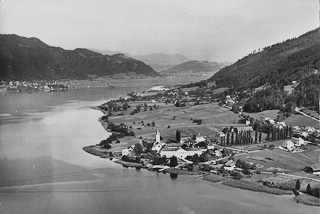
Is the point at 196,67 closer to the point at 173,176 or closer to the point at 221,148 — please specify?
the point at 221,148

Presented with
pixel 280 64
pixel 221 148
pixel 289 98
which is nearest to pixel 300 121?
pixel 289 98

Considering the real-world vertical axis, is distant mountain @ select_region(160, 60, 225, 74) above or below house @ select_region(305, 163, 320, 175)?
above

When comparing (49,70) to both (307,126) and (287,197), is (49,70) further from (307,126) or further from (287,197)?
(287,197)

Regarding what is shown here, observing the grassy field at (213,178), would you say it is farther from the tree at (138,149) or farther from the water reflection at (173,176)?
the tree at (138,149)

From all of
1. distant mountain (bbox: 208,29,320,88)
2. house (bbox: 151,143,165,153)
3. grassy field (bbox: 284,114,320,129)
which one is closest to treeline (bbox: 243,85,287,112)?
grassy field (bbox: 284,114,320,129)

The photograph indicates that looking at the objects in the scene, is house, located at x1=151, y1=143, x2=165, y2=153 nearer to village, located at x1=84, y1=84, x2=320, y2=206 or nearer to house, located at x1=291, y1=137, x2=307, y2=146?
village, located at x1=84, y1=84, x2=320, y2=206

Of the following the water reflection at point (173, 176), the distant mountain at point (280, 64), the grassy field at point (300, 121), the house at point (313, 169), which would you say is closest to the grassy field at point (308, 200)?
the house at point (313, 169)
